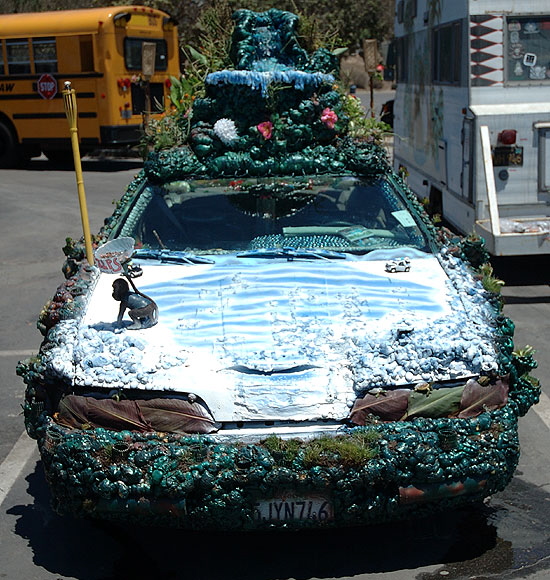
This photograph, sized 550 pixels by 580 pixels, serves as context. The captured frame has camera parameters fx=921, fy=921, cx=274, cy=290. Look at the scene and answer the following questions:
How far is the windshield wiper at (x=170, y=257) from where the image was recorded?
507 centimetres

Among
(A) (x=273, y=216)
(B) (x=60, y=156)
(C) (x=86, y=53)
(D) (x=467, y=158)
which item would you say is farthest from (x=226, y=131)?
(B) (x=60, y=156)

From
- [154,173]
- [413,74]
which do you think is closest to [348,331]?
[154,173]

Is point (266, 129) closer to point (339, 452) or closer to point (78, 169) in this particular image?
point (78, 169)

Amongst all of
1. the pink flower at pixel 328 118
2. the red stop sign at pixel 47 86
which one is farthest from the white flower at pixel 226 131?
the red stop sign at pixel 47 86

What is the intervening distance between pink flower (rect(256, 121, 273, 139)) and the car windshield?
37 cm

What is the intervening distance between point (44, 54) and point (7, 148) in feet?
7.49

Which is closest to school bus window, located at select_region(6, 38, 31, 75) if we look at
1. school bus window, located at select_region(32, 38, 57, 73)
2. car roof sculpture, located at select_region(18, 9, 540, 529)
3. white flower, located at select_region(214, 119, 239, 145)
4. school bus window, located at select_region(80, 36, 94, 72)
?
school bus window, located at select_region(32, 38, 57, 73)

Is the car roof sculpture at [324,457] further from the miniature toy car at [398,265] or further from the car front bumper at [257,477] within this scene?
the miniature toy car at [398,265]

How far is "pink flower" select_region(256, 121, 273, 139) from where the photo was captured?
6.17 m

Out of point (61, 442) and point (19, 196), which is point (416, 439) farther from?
point (19, 196)

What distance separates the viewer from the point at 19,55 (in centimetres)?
1856

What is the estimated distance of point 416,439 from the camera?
3879 millimetres

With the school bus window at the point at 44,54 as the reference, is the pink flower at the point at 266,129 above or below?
below

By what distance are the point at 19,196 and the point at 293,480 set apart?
13.0 meters
